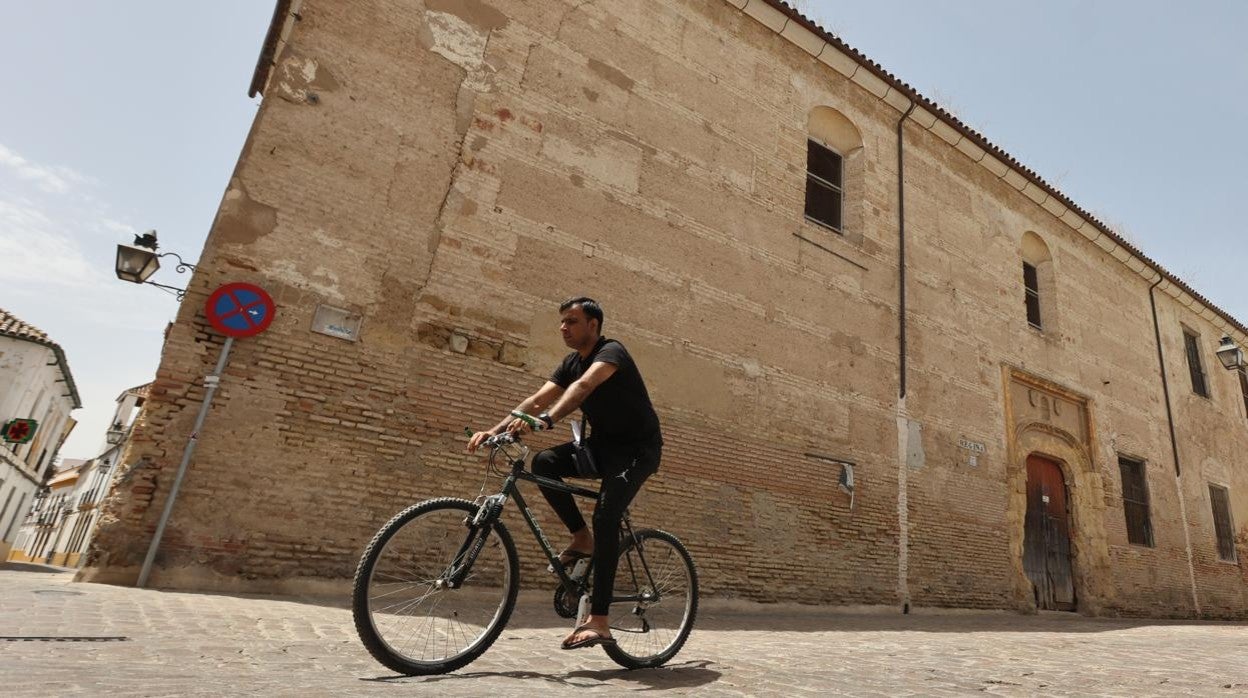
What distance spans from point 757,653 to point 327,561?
3.42 metres

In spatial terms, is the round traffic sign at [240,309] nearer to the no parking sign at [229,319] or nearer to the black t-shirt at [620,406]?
the no parking sign at [229,319]

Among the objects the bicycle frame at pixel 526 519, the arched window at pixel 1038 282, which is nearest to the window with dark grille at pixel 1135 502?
the arched window at pixel 1038 282

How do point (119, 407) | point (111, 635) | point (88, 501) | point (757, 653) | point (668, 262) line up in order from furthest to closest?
1. point (119, 407)
2. point (88, 501)
3. point (668, 262)
4. point (757, 653)
5. point (111, 635)

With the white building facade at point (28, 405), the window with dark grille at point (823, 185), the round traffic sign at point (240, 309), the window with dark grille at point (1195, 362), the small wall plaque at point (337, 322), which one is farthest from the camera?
the white building facade at point (28, 405)

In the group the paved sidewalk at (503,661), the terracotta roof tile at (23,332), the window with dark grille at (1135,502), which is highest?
the terracotta roof tile at (23,332)

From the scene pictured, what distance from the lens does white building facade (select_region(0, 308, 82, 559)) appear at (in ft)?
58.7

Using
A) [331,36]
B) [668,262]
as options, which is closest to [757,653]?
[668,262]

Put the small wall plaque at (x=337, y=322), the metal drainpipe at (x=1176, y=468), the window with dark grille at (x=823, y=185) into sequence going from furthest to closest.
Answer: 1. the metal drainpipe at (x=1176, y=468)
2. the window with dark grille at (x=823, y=185)
3. the small wall plaque at (x=337, y=322)

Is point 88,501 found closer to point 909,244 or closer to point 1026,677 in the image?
point 909,244

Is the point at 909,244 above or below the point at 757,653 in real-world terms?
above

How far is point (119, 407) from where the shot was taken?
3644 centimetres

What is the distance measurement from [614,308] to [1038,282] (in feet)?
33.8

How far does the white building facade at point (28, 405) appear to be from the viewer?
17891mm

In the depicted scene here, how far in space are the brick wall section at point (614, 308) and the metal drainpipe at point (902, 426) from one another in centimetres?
9
